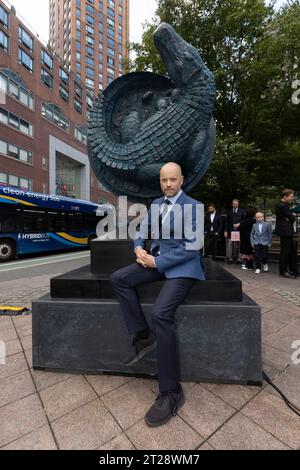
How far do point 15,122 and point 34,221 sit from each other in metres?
13.9

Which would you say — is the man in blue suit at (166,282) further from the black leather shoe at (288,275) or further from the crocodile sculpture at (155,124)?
the black leather shoe at (288,275)

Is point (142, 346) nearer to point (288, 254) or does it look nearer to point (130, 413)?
point (130, 413)

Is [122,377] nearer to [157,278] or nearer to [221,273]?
[157,278]

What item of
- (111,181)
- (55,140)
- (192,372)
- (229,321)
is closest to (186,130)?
(111,181)

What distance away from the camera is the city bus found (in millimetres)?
9875

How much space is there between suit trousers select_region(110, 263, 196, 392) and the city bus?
959cm

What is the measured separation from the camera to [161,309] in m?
1.76

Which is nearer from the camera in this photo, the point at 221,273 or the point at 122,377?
the point at 122,377

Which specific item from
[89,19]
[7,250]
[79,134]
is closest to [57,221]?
[7,250]

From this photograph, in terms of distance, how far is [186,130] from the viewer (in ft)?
9.57

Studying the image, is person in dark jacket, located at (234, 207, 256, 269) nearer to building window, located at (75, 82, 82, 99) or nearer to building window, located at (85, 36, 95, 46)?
building window, located at (75, 82, 82, 99)

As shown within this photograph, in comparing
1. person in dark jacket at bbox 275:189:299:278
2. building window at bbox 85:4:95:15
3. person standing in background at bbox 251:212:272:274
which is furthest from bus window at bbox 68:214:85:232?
building window at bbox 85:4:95:15

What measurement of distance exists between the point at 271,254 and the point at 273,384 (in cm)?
804

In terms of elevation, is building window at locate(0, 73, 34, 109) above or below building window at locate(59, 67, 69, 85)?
below
